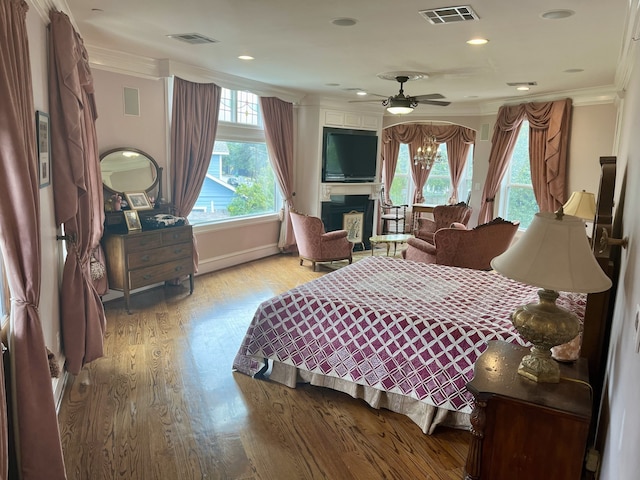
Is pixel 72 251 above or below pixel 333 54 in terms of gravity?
below

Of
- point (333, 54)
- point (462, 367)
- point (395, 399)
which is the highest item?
point (333, 54)

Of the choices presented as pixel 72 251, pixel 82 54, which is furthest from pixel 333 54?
pixel 72 251

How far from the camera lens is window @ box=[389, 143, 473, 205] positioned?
32.9ft

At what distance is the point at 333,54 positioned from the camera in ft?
14.4

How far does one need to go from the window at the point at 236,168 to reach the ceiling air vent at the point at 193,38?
2057mm

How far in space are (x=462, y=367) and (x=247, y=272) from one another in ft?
13.6

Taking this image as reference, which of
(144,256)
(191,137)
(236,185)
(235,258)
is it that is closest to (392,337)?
(144,256)

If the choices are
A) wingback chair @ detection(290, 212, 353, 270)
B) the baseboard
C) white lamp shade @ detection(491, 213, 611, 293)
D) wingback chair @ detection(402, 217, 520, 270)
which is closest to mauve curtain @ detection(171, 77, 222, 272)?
the baseboard

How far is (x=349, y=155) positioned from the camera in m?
7.86

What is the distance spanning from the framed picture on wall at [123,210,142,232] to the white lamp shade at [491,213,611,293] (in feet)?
12.8

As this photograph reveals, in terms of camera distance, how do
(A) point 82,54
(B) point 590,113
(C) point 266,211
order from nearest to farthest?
1. (A) point 82,54
2. (B) point 590,113
3. (C) point 266,211

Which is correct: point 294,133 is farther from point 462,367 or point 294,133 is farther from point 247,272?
point 462,367

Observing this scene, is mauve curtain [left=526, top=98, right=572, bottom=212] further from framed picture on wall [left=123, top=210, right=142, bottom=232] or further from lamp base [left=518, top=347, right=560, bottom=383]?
framed picture on wall [left=123, top=210, right=142, bottom=232]

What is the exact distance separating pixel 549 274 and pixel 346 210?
6353mm
